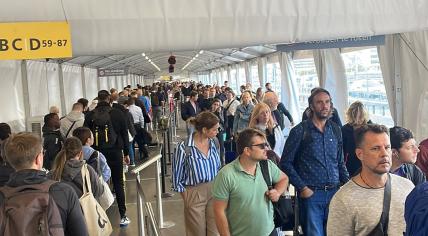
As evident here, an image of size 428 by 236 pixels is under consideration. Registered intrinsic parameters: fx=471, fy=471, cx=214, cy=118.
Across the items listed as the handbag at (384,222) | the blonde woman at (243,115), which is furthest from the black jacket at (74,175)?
the blonde woman at (243,115)

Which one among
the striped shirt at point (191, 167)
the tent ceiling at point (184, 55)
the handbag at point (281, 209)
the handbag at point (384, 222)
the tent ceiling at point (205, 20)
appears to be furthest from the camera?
the tent ceiling at point (184, 55)

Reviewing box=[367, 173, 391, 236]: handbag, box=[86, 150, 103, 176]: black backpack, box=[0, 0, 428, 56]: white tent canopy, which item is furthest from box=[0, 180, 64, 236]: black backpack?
box=[86, 150, 103, 176]: black backpack

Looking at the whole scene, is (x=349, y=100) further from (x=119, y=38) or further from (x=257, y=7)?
(x=119, y=38)

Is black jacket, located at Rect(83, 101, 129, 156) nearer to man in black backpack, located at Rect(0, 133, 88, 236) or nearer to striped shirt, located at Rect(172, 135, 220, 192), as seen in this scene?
striped shirt, located at Rect(172, 135, 220, 192)

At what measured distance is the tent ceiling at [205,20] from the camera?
4.46 m

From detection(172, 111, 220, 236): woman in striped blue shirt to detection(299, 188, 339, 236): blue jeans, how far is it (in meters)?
0.90

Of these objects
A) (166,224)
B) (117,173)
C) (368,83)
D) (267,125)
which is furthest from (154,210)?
(368,83)

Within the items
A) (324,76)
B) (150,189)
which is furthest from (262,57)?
(150,189)

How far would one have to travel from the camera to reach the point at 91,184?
4.68m

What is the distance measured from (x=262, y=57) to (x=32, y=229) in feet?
58.2

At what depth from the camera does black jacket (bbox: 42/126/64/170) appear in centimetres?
653

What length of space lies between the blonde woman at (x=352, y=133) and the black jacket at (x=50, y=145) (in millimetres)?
3873

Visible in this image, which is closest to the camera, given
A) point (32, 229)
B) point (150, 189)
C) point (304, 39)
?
point (32, 229)

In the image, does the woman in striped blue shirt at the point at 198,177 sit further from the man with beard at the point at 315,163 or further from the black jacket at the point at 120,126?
the black jacket at the point at 120,126
